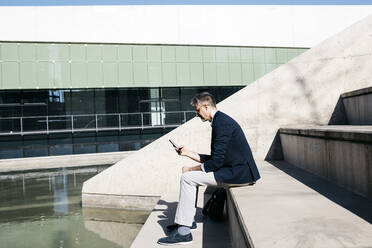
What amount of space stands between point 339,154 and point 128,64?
61.0 feet

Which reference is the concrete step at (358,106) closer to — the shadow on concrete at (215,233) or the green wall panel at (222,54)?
the shadow on concrete at (215,233)

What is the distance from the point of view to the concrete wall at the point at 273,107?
18.7 ft

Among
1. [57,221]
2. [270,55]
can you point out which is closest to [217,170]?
[57,221]

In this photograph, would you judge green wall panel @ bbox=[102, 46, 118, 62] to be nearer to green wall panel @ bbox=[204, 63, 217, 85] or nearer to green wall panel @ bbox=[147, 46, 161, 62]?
green wall panel @ bbox=[147, 46, 161, 62]

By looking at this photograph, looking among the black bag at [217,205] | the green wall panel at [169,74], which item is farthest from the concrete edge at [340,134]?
the green wall panel at [169,74]

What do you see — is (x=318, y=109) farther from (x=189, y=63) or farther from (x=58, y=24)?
(x=58, y=24)

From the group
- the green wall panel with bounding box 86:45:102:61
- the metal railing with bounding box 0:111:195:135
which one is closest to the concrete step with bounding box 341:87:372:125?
the metal railing with bounding box 0:111:195:135

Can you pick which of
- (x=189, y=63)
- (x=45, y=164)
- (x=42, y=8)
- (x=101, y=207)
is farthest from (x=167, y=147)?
(x=42, y=8)

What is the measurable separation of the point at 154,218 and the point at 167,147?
1819 mm

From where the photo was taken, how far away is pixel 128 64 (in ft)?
67.3

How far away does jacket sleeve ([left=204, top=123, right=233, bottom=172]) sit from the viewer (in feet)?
10.1

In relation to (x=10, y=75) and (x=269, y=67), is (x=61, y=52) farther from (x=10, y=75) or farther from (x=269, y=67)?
(x=269, y=67)

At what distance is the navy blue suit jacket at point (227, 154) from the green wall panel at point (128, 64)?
18.1m

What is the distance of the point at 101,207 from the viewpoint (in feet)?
19.7
